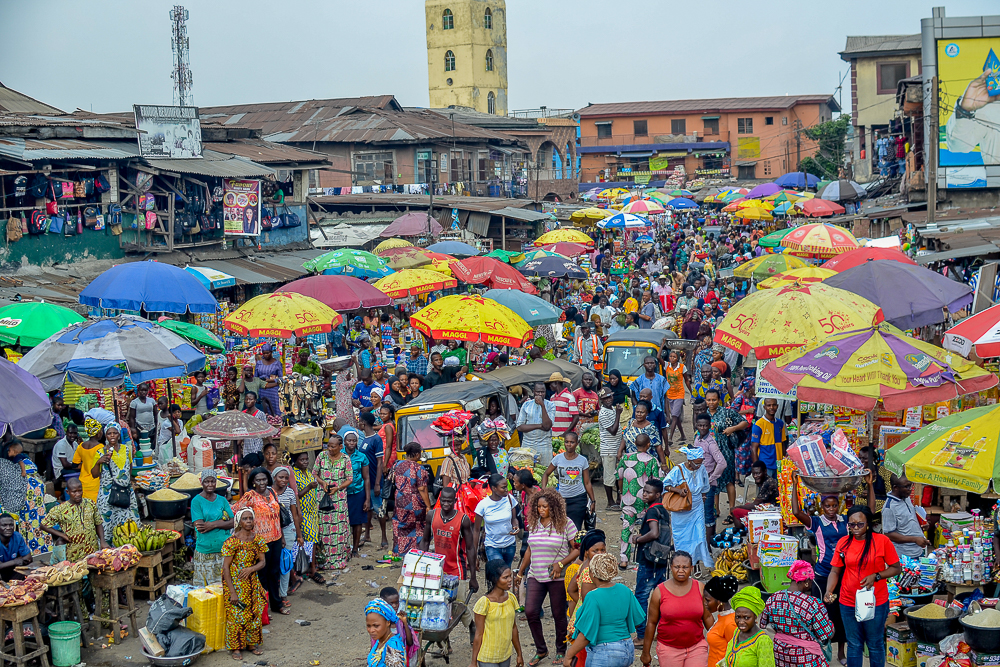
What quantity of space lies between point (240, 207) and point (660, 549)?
1798 cm

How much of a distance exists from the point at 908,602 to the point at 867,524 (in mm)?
771

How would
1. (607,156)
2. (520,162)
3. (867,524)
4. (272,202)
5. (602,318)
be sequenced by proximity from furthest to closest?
1. (607,156)
2. (520,162)
3. (272,202)
4. (602,318)
5. (867,524)

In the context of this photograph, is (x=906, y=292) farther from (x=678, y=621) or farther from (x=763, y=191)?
(x=763, y=191)

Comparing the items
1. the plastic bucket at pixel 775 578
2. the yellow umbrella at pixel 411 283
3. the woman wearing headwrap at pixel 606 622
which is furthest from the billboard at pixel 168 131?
the woman wearing headwrap at pixel 606 622

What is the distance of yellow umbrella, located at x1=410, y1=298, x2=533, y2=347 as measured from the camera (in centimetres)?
1401

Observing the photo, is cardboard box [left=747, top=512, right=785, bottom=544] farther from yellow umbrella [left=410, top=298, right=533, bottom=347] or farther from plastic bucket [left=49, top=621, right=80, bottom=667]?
yellow umbrella [left=410, top=298, right=533, bottom=347]

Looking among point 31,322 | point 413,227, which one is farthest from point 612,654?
point 413,227

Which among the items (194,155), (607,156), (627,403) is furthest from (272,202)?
(607,156)

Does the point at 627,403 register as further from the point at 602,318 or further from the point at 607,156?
the point at 607,156

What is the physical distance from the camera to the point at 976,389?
9.45 m

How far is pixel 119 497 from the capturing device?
9.98 metres

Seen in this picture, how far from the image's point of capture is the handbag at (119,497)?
9977 mm

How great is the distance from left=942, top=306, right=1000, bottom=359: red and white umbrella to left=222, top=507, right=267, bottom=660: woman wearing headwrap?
649cm

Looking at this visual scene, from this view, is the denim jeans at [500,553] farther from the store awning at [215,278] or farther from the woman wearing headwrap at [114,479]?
the store awning at [215,278]
